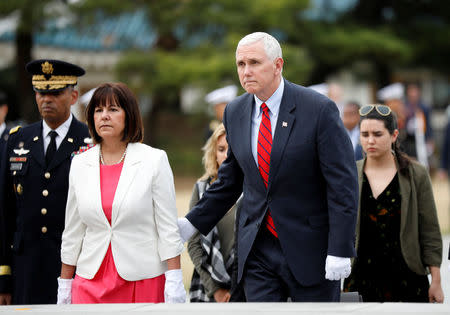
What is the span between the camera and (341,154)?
4.18 meters

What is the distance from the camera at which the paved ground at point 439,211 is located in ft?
26.5

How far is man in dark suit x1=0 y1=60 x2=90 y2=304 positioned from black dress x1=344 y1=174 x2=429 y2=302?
6.09ft

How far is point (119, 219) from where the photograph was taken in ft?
13.5

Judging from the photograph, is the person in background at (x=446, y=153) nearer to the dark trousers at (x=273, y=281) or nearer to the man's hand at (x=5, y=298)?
the dark trousers at (x=273, y=281)

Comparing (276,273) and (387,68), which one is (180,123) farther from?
(276,273)

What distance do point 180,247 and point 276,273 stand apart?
0.55m

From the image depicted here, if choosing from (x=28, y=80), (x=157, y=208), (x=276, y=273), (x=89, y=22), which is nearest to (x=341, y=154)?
(x=276, y=273)

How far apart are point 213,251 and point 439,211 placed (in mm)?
9239

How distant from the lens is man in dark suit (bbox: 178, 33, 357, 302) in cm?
416

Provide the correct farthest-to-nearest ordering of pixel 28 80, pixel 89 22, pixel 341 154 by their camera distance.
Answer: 1. pixel 28 80
2. pixel 89 22
3. pixel 341 154

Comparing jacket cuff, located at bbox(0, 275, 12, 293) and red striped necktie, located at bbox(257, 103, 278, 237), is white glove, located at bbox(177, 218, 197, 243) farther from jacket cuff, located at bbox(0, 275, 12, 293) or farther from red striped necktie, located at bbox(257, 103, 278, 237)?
jacket cuff, located at bbox(0, 275, 12, 293)

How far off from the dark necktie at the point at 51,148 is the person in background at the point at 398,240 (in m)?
1.97

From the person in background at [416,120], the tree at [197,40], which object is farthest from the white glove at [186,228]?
the tree at [197,40]

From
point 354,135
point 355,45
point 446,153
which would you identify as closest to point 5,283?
point 354,135
